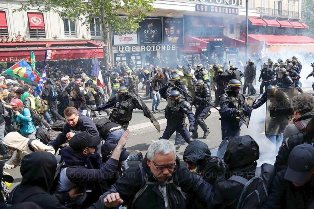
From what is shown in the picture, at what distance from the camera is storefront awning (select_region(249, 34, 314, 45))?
37750mm

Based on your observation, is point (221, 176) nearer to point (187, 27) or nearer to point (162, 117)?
point (162, 117)

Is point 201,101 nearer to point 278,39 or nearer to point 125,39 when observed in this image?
point 125,39

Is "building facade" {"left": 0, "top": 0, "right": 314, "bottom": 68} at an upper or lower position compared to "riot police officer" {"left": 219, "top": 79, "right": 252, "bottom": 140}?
upper

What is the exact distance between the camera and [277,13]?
44.8m

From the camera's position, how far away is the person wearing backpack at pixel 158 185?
234cm

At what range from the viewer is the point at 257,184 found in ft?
7.73

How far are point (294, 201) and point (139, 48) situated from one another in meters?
27.8

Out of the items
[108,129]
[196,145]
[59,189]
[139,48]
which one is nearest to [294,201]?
[196,145]

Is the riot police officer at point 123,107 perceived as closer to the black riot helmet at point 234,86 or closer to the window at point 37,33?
the black riot helmet at point 234,86

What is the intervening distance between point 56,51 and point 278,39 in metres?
28.0

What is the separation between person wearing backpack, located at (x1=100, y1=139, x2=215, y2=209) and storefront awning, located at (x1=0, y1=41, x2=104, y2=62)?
19067 millimetres

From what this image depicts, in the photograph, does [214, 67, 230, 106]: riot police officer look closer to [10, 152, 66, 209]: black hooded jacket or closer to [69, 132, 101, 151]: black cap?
[69, 132, 101, 151]: black cap

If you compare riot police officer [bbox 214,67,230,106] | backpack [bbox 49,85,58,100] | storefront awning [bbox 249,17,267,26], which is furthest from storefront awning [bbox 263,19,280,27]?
backpack [bbox 49,85,58,100]

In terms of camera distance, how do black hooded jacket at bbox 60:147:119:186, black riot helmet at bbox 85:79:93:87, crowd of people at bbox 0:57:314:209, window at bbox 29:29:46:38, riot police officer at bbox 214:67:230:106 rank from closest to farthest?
1. crowd of people at bbox 0:57:314:209
2. black hooded jacket at bbox 60:147:119:186
3. riot police officer at bbox 214:67:230:106
4. black riot helmet at bbox 85:79:93:87
5. window at bbox 29:29:46:38
